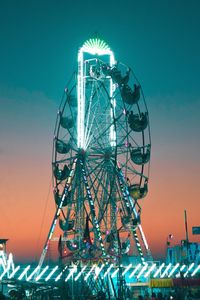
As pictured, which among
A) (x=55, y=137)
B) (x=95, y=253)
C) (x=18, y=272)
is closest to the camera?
(x=18, y=272)

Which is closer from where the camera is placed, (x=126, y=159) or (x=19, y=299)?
(x=19, y=299)

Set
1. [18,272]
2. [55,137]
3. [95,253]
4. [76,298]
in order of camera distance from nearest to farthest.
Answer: [76,298], [18,272], [95,253], [55,137]

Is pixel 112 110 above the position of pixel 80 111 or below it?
below

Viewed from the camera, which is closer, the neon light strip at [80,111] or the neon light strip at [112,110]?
the neon light strip at [112,110]

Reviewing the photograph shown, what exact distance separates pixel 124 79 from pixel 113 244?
14240 mm

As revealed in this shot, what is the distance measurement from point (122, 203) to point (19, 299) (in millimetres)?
20859

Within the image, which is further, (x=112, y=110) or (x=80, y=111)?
(x=80, y=111)

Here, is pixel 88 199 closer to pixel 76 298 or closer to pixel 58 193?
pixel 58 193

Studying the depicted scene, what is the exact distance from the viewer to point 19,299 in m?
21.4

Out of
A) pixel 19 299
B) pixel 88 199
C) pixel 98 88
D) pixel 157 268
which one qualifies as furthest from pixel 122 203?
pixel 19 299

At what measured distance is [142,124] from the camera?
1572 inches

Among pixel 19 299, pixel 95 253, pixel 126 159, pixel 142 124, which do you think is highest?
pixel 142 124

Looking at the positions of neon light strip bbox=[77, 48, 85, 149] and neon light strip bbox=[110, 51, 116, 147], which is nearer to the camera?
neon light strip bbox=[110, 51, 116, 147]

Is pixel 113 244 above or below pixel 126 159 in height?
below
